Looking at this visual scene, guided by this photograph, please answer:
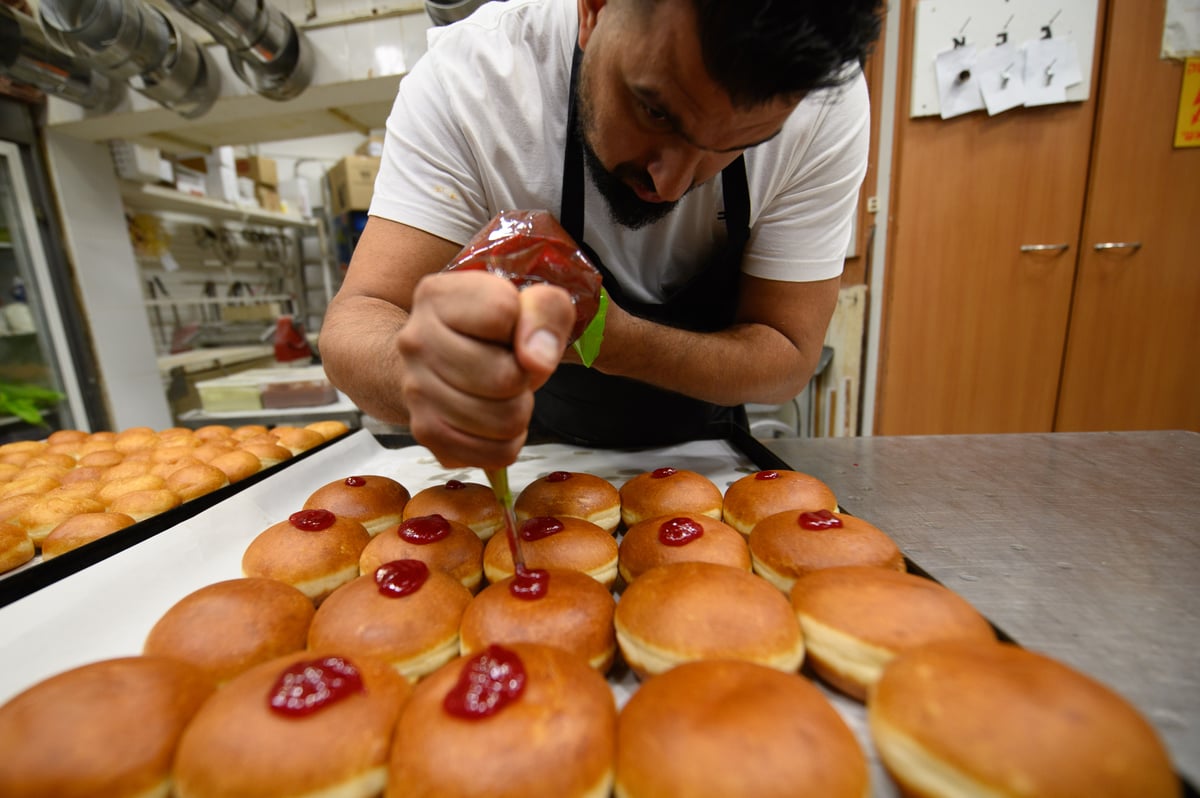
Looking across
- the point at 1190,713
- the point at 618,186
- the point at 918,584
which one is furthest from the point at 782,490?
the point at 618,186

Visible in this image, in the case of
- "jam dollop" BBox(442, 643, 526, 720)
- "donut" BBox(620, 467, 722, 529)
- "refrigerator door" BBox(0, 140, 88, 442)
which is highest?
"refrigerator door" BBox(0, 140, 88, 442)

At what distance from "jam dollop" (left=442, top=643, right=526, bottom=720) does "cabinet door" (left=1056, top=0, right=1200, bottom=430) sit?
450cm

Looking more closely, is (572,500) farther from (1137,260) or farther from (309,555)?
(1137,260)

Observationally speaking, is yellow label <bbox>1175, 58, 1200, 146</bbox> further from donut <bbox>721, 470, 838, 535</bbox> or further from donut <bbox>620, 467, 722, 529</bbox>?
donut <bbox>620, 467, 722, 529</bbox>

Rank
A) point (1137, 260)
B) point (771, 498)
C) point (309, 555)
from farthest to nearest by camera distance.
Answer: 1. point (1137, 260)
2. point (771, 498)
3. point (309, 555)

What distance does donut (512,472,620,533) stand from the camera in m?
1.43

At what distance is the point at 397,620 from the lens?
98cm

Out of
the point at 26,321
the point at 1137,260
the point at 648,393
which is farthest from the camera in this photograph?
the point at 26,321

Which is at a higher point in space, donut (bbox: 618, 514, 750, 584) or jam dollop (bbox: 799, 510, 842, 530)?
jam dollop (bbox: 799, 510, 842, 530)

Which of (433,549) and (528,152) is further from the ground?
(528,152)

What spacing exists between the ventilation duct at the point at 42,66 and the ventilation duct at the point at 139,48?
298 mm

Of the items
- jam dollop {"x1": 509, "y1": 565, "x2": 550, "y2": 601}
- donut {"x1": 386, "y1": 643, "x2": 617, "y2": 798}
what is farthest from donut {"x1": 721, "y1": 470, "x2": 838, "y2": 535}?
donut {"x1": 386, "y1": 643, "x2": 617, "y2": 798}

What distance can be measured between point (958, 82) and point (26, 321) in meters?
6.45

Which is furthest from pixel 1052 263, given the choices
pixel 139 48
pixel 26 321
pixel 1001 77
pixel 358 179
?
pixel 26 321
